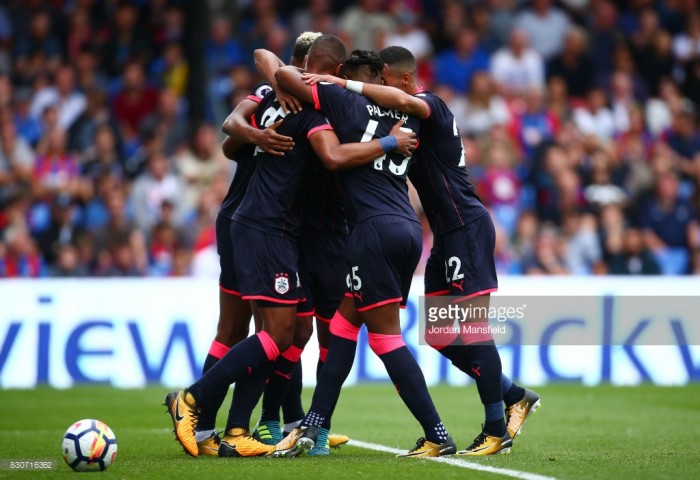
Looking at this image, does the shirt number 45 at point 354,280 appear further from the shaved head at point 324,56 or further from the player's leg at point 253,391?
the shaved head at point 324,56

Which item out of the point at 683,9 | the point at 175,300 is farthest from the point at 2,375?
the point at 683,9

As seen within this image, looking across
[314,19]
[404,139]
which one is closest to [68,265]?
[314,19]

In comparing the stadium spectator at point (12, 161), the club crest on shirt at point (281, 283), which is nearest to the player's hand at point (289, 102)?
the club crest on shirt at point (281, 283)

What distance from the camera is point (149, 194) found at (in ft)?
53.9

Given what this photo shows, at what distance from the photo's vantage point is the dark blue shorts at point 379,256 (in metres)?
7.53

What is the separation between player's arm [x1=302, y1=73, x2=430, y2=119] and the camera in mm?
7730

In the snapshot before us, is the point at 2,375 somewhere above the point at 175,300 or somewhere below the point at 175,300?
below

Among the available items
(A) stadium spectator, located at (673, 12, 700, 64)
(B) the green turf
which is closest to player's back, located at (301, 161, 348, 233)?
(B) the green turf

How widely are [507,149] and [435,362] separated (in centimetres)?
434

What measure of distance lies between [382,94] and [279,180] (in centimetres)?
88

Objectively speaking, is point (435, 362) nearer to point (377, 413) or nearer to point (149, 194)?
point (377, 413)

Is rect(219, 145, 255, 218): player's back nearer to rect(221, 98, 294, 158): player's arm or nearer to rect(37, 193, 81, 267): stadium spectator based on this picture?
rect(221, 98, 294, 158): player's arm

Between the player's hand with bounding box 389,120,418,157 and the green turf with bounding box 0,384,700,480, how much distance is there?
193cm

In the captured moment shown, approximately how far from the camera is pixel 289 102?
786 centimetres
